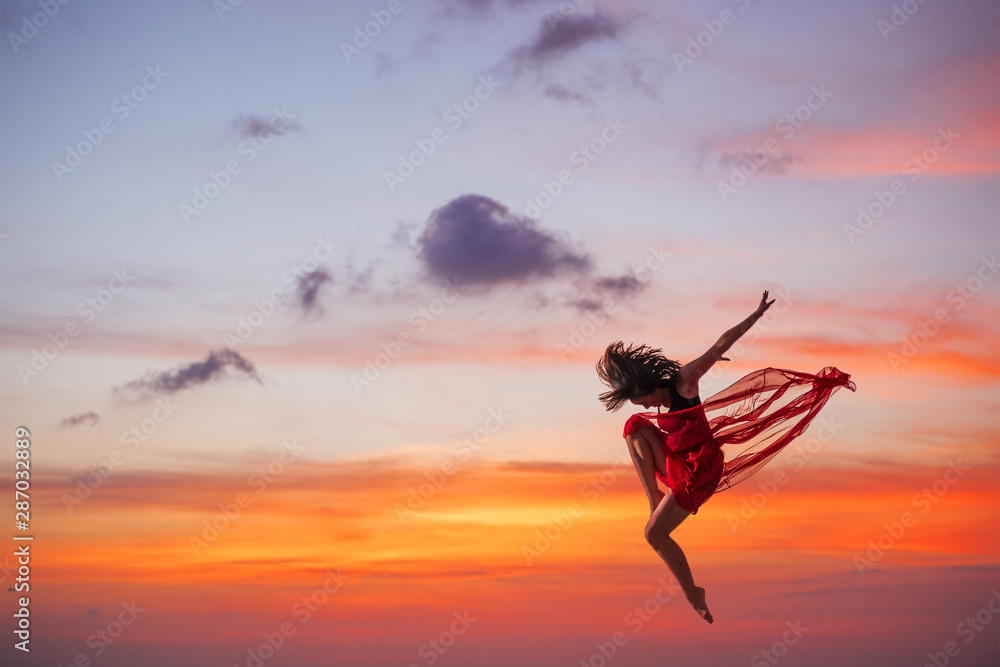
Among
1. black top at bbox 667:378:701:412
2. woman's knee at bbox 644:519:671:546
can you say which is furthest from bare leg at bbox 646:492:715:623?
black top at bbox 667:378:701:412

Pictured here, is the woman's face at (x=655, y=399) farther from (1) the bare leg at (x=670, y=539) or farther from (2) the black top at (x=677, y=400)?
(1) the bare leg at (x=670, y=539)

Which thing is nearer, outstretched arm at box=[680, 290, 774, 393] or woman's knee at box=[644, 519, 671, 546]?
outstretched arm at box=[680, 290, 774, 393]

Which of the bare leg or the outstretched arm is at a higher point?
the outstretched arm

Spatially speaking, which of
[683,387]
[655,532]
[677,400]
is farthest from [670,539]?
[683,387]

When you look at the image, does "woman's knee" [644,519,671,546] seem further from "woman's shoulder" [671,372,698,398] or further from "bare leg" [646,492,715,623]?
"woman's shoulder" [671,372,698,398]

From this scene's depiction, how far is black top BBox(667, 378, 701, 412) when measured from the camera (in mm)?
12305

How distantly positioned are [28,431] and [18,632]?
3399 millimetres

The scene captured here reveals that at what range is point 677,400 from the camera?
40.4 feet

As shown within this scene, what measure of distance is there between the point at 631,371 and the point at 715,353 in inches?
42.2

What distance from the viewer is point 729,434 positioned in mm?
12531

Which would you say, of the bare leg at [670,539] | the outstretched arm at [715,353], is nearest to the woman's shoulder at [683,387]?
the outstretched arm at [715,353]

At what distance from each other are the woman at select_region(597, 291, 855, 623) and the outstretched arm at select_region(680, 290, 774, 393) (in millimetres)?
17

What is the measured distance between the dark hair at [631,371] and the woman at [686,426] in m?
0.01

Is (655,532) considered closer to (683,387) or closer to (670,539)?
(670,539)
